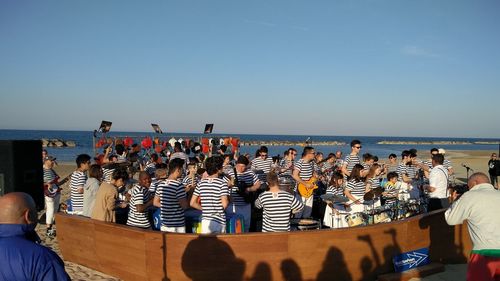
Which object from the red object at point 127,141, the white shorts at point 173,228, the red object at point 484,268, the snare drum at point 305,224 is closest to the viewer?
the red object at point 484,268

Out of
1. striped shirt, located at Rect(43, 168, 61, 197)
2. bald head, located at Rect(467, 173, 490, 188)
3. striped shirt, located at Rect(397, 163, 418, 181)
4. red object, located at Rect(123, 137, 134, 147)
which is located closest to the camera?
bald head, located at Rect(467, 173, 490, 188)

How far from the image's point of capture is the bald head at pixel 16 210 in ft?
8.43

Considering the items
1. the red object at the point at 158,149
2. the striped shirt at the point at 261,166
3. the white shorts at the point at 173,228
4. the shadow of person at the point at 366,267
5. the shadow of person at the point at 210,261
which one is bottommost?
the shadow of person at the point at 366,267

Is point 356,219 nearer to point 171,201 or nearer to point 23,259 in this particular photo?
point 171,201

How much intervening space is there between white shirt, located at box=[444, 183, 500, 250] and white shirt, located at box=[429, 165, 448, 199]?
12.4 feet

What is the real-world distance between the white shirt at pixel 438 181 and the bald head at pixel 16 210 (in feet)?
25.6

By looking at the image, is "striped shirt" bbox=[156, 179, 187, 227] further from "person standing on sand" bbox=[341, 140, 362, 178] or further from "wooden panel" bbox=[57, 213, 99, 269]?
"person standing on sand" bbox=[341, 140, 362, 178]

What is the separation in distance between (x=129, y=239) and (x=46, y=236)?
14.9 feet

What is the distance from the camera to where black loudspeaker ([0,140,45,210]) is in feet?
13.9

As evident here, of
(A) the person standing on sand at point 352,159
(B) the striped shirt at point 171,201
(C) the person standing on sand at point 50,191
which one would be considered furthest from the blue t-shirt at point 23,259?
(A) the person standing on sand at point 352,159

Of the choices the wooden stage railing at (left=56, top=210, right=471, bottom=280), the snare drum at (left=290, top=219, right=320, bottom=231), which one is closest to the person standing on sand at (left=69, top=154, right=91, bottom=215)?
the wooden stage railing at (left=56, top=210, right=471, bottom=280)

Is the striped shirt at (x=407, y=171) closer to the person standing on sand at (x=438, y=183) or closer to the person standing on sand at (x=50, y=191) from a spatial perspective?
the person standing on sand at (x=438, y=183)

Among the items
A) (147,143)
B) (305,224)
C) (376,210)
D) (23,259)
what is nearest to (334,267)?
(305,224)

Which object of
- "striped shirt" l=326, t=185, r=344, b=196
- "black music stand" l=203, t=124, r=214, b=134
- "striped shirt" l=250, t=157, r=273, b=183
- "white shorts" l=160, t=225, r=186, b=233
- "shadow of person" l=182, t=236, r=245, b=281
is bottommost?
"shadow of person" l=182, t=236, r=245, b=281
